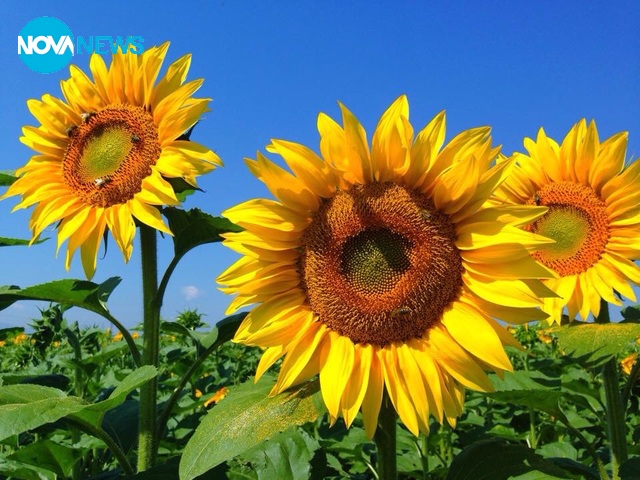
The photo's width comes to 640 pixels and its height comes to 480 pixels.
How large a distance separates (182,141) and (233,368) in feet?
13.4

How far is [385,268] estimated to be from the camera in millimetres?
1919

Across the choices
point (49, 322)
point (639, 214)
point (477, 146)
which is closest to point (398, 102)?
point (477, 146)

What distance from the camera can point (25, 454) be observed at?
2430 millimetres

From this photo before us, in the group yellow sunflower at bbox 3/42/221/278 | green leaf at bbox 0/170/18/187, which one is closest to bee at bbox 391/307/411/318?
yellow sunflower at bbox 3/42/221/278

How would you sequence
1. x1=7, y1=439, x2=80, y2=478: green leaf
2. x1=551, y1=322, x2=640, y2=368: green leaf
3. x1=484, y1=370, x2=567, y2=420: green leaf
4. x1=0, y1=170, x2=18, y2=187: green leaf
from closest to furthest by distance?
x1=484, y1=370, x2=567, y2=420: green leaf
x1=551, y1=322, x2=640, y2=368: green leaf
x1=7, y1=439, x2=80, y2=478: green leaf
x1=0, y1=170, x2=18, y2=187: green leaf

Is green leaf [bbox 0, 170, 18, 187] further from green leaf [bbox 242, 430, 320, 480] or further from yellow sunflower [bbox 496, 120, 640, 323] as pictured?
yellow sunflower [bbox 496, 120, 640, 323]

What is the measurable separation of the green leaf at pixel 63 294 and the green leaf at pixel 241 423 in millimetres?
947

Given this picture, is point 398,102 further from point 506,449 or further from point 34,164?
point 34,164

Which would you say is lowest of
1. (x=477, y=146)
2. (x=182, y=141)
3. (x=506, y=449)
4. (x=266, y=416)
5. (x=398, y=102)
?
(x=506, y=449)

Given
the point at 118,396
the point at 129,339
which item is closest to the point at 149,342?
the point at 129,339

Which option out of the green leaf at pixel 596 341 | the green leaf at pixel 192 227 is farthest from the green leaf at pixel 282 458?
the green leaf at pixel 596 341

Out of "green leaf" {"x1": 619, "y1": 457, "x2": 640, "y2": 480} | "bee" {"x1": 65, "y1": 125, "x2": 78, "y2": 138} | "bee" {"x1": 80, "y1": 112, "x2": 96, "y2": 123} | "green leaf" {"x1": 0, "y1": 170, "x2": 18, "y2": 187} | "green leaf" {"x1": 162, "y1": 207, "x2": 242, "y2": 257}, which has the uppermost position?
"bee" {"x1": 80, "y1": 112, "x2": 96, "y2": 123}

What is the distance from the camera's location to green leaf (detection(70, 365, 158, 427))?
6.19 feet

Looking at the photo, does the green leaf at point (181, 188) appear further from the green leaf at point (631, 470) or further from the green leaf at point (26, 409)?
the green leaf at point (631, 470)
